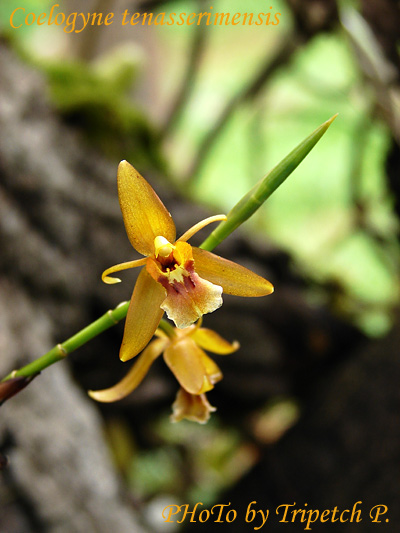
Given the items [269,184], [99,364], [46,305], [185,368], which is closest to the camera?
[269,184]

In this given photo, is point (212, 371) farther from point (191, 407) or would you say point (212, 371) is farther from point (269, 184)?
point (269, 184)

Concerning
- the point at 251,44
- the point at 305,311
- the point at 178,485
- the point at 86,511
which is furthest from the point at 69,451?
the point at 251,44

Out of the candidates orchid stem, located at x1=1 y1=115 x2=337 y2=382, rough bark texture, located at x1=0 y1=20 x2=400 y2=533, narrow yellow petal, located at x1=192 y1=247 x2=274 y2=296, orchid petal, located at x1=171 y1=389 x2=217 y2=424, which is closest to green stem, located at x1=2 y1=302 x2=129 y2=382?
orchid stem, located at x1=1 y1=115 x2=337 y2=382

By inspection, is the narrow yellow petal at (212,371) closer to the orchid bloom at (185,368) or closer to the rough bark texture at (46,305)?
the orchid bloom at (185,368)

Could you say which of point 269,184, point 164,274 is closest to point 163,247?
point 164,274

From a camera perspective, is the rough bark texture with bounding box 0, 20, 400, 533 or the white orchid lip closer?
the white orchid lip

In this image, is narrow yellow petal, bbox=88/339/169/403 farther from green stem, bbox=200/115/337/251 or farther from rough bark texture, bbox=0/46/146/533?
rough bark texture, bbox=0/46/146/533

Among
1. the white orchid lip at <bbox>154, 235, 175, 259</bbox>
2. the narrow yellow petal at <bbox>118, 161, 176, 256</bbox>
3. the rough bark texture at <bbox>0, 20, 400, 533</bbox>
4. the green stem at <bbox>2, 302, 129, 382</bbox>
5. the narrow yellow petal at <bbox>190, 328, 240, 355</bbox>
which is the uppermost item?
the narrow yellow petal at <bbox>118, 161, 176, 256</bbox>
